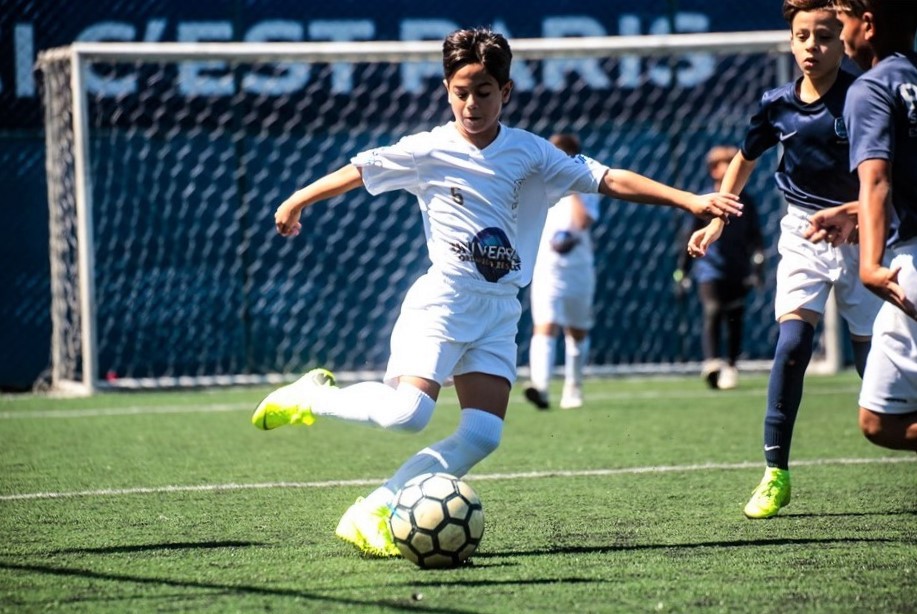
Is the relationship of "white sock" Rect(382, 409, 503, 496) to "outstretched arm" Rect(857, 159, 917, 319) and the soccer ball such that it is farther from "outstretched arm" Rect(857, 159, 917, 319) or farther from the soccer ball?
"outstretched arm" Rect(857, 159, 917, 319)

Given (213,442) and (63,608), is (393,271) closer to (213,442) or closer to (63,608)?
(213,442)

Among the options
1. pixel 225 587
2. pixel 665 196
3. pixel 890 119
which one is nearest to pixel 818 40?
pixel 665 196

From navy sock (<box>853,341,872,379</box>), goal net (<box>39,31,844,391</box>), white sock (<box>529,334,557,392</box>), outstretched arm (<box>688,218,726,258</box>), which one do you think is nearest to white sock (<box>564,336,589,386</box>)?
white sock (<box>529,334,557,392</box>)

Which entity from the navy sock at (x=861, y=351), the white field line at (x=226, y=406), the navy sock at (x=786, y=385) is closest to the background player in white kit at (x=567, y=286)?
the white field line at (x=226, y=406)

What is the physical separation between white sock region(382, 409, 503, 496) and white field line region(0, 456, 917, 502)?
1.56 meters

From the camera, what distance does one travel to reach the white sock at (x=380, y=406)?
14.6 feet

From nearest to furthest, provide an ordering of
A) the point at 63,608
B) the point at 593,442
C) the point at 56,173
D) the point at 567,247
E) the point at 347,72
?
1. the point at 63,608
2. the point at 593,442
3. the point at 567,247
4. the point at 56,173
5. the point at 347,72

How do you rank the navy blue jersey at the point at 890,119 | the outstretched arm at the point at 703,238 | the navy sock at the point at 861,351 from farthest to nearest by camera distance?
the navy sock at the point at 861,351 < the outstretched arm at the point at 703,238 < the navy blue jersey at the point at 890,119

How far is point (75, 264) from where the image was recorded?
444 inches

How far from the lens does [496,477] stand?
6355 mm

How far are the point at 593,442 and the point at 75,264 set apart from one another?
17.3ft

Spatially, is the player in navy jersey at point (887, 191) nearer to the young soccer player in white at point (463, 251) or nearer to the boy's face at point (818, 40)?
the young soccer player in white at point (463, 251)

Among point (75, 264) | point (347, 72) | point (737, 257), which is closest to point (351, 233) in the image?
point (347, 72)

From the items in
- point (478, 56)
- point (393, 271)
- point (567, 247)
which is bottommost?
point (393, 271)
